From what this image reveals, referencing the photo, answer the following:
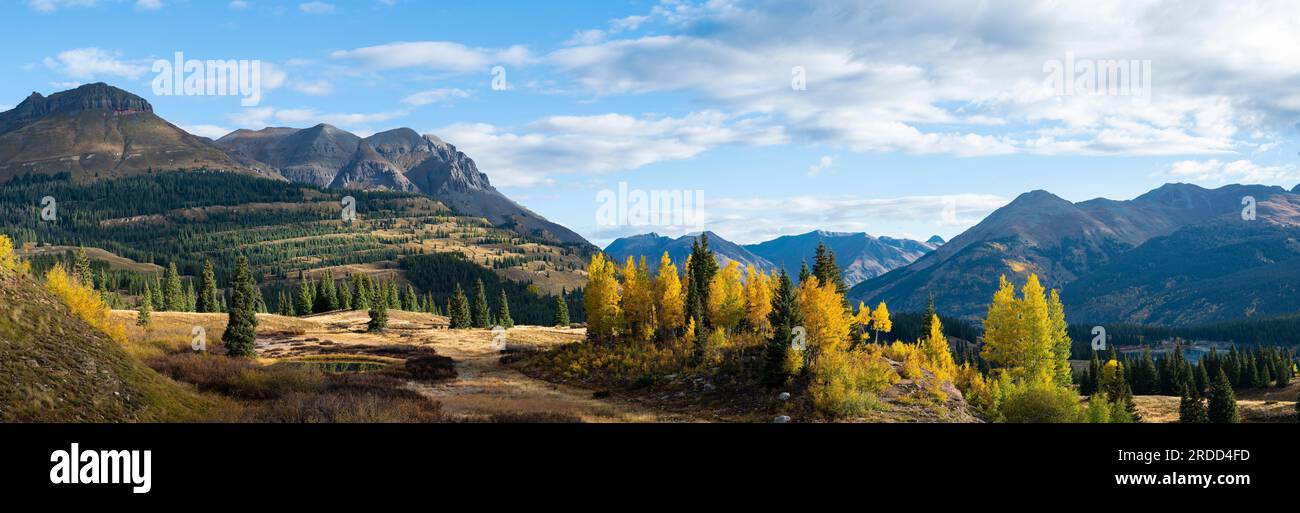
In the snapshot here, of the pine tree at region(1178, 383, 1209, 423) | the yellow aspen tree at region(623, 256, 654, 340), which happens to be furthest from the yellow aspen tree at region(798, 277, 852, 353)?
the pine tree at region(1178, 383, 1209, 423)

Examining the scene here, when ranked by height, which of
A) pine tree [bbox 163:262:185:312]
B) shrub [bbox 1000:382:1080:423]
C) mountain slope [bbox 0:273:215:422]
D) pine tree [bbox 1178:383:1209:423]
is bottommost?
pine tree [bbox 1178:383:1209:423]

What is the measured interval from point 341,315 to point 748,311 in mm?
91277

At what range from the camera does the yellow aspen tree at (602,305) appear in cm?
7819

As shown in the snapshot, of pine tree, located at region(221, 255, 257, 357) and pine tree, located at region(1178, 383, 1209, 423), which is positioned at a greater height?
pine tree, located at region(221, 255, 257, 357)

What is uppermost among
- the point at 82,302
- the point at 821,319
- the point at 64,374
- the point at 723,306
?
the point at 82,302

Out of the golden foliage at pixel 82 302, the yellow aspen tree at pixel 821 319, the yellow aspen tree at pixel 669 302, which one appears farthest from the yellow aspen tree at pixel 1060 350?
the golden foliage at pixel 82 302

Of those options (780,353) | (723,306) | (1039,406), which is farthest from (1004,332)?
(780,353)

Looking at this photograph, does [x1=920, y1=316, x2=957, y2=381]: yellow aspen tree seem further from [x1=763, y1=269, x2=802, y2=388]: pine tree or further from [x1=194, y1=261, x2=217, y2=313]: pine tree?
[x1=194, y1=261, x2=217, y2=313]: pine tree

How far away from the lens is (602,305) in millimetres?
78625

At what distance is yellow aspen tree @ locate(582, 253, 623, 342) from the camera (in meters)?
78.2

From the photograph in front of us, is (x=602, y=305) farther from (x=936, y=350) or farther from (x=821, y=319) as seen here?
(x=936, y=350)

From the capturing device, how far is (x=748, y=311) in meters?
78.4
